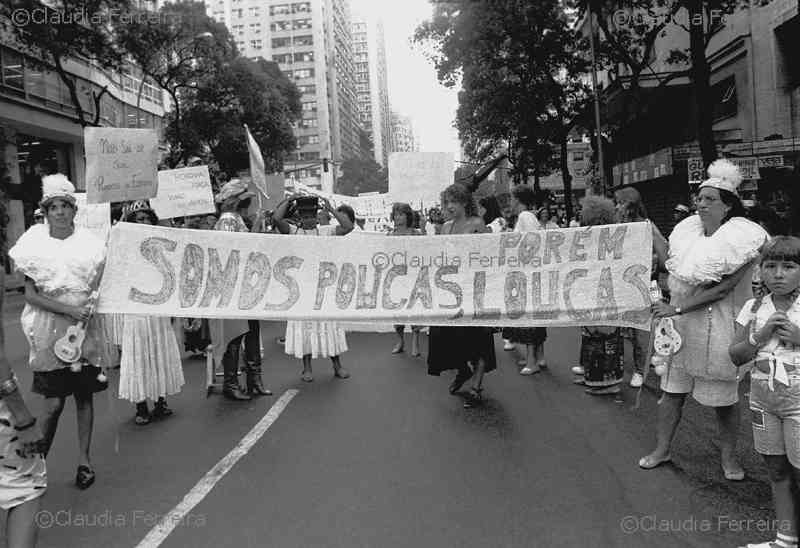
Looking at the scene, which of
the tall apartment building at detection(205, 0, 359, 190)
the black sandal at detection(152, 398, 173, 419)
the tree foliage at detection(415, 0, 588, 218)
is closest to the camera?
the black sandal at detection(152, 398, 173, 419)

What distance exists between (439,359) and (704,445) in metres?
2.30

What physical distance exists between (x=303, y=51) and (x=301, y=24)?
490cm

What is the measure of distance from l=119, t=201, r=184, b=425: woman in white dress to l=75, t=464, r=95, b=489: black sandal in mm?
1353

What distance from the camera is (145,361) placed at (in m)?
5.97

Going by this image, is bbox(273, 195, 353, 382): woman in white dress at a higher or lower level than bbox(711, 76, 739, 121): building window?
lower

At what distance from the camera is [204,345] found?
949cm

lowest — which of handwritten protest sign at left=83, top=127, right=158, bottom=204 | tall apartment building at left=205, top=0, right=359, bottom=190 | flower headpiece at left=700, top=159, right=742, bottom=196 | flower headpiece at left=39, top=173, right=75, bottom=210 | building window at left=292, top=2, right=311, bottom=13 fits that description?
flower headpiece at left=700, top=159, right=742, bottom=196

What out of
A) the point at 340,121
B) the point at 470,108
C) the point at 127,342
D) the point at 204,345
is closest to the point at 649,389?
the point at 127,342

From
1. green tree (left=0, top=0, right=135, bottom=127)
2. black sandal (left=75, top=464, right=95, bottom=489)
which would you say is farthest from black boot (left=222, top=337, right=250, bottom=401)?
green tree (left=0, top=0, right=135, bottom=127)

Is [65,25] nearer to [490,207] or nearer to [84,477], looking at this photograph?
[490,207]

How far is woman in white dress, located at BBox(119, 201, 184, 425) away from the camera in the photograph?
592 centimetres

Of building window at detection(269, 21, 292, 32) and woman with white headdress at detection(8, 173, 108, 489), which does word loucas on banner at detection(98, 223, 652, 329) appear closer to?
woman with white headdress at detection(8, 173, 108, 489)

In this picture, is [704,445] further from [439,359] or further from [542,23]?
[542,23]

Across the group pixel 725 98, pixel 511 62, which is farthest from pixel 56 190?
pixel 511 62
